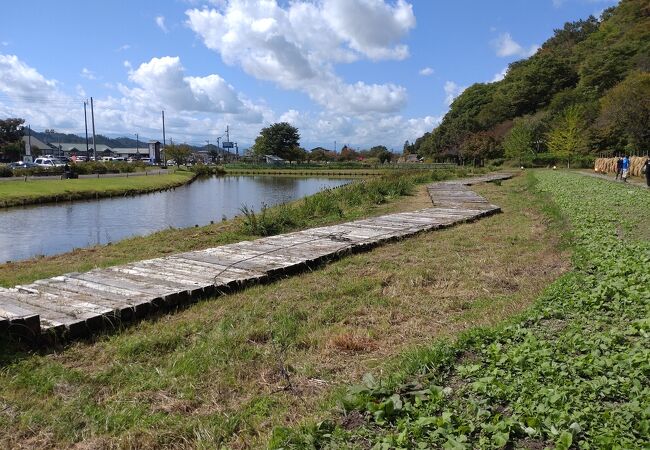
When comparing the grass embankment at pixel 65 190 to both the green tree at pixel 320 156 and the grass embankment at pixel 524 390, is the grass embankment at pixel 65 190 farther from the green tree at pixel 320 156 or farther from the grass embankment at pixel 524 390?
the green tree at pixel 320 156

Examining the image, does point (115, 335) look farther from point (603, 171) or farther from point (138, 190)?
point (603, 171)

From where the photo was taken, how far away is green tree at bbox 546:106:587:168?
48.4m

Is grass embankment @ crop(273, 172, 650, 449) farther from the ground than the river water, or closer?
farther from the ground

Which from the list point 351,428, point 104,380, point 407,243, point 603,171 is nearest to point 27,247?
point 407,243

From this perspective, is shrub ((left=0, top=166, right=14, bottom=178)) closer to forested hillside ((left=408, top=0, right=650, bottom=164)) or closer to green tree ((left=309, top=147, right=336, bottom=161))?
forested hillside ((left=408, top=0, right=650, bottom=164))

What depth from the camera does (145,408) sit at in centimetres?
322

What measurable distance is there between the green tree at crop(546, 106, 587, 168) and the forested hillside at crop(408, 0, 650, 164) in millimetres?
88

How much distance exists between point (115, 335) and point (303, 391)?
1987 millimetres

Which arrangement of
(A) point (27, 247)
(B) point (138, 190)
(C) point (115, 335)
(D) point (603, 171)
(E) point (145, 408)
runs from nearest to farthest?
(E) point (145, 408) < (C) point (115, 335) < (A) point (27, 247) < (B) point (138, 190) < (D) point (603, 171)

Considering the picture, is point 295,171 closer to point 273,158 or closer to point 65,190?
point 273,158

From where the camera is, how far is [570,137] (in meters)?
48.6

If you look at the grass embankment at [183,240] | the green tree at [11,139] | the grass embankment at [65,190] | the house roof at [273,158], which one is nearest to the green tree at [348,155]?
the house roof at [273,158]

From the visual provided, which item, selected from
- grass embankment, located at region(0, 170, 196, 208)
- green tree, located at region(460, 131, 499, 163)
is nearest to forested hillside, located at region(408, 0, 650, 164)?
green tree, located at region(460, 131, 499, 163)

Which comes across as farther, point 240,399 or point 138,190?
point 138,190
